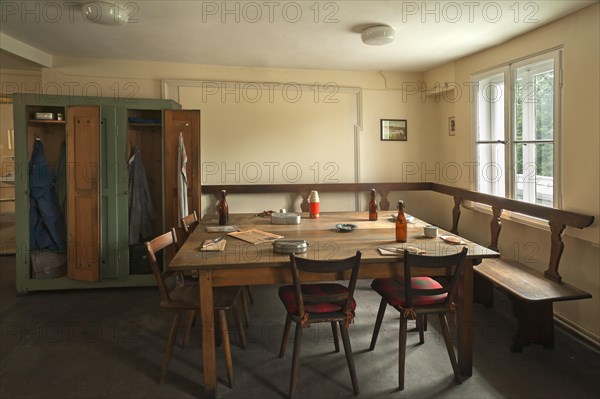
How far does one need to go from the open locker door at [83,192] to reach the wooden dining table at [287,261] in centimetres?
160

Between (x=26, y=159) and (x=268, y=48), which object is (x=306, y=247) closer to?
(x=268, y=48)

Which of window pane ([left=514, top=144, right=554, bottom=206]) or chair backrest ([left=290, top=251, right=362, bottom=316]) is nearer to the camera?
chair backrest ([left=290, top=251, right=362, bottom=316])

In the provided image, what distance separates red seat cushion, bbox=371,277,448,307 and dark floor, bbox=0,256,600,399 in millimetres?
465

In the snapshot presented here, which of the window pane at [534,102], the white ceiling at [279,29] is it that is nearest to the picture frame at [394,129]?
the white ceiling at [279,29]

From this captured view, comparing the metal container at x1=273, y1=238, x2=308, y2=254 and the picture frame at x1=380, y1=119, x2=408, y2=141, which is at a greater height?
the picture frame at x1=380, y1=119, x2=408, y2=141

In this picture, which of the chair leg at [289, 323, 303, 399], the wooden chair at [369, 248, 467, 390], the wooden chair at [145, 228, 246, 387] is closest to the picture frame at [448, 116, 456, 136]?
the wooden chair at [369, 248, 467, 390]

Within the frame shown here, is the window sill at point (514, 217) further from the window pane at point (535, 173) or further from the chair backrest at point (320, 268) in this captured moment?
the chair backrest at point (320, 268)

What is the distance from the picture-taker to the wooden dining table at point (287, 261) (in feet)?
7.23

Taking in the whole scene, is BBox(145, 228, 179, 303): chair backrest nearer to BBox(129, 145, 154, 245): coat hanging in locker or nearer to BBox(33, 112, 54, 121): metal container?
BBox(129, 145, 154, 245): coat hanging in locker

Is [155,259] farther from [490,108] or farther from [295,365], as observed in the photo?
[490,108]

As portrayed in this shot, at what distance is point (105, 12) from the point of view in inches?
112

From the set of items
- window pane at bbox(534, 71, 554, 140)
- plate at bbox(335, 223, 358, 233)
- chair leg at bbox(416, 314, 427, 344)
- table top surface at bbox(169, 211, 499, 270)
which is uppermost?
window pane at bbox(534, 71, 554, 140)

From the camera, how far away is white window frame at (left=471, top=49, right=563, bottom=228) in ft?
10.3

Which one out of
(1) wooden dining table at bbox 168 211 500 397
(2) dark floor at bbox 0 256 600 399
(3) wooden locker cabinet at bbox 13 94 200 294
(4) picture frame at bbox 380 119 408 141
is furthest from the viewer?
(4) picture frame at bbox 380 119 408 141
